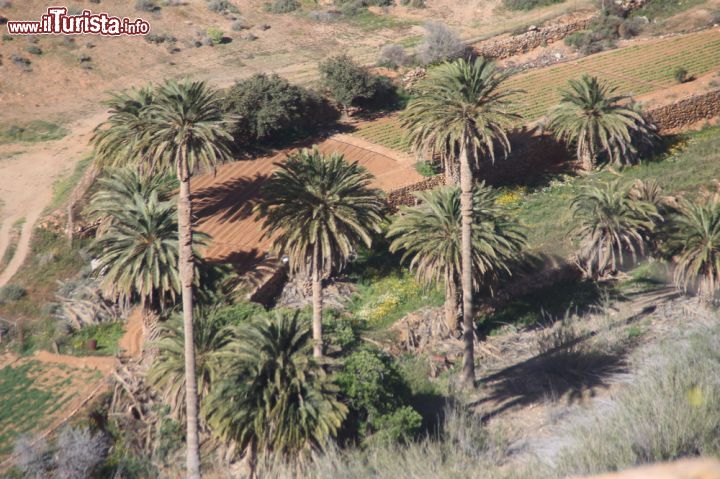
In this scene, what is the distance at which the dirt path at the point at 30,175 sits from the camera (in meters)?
41.8

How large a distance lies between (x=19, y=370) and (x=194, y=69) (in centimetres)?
3837

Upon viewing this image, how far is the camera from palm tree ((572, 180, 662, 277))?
3372 centimetres

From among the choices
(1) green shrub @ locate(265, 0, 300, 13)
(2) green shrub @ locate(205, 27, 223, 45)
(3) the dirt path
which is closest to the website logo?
(2) green shrub @ locate(205, 27, 223, 45)

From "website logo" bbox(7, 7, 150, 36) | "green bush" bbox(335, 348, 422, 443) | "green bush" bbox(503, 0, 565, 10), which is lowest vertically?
"green bush" bbox(335, 348, 422, 443)

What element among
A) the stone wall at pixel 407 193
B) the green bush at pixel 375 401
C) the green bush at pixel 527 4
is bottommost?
the green bush at pixel 375 401

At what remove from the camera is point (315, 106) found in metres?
50.1

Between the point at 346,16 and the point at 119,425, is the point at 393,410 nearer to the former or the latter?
the point at 119,425

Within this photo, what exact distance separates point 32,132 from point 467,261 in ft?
133

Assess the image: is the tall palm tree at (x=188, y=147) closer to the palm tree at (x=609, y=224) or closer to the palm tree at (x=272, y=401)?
the palm tree at (x=272, y=401)

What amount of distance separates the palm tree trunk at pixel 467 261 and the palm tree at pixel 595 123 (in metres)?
17.7

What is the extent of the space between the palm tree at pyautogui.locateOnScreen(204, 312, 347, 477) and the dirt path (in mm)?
20522

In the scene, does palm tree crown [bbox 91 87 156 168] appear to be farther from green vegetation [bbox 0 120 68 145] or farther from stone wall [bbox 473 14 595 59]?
stone wall [bbox 473 14 595 59]

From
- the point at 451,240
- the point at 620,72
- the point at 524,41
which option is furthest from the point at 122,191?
the point at 524,41

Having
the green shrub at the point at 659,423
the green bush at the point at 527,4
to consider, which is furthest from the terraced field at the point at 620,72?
the green shrub at the point at 659,423
